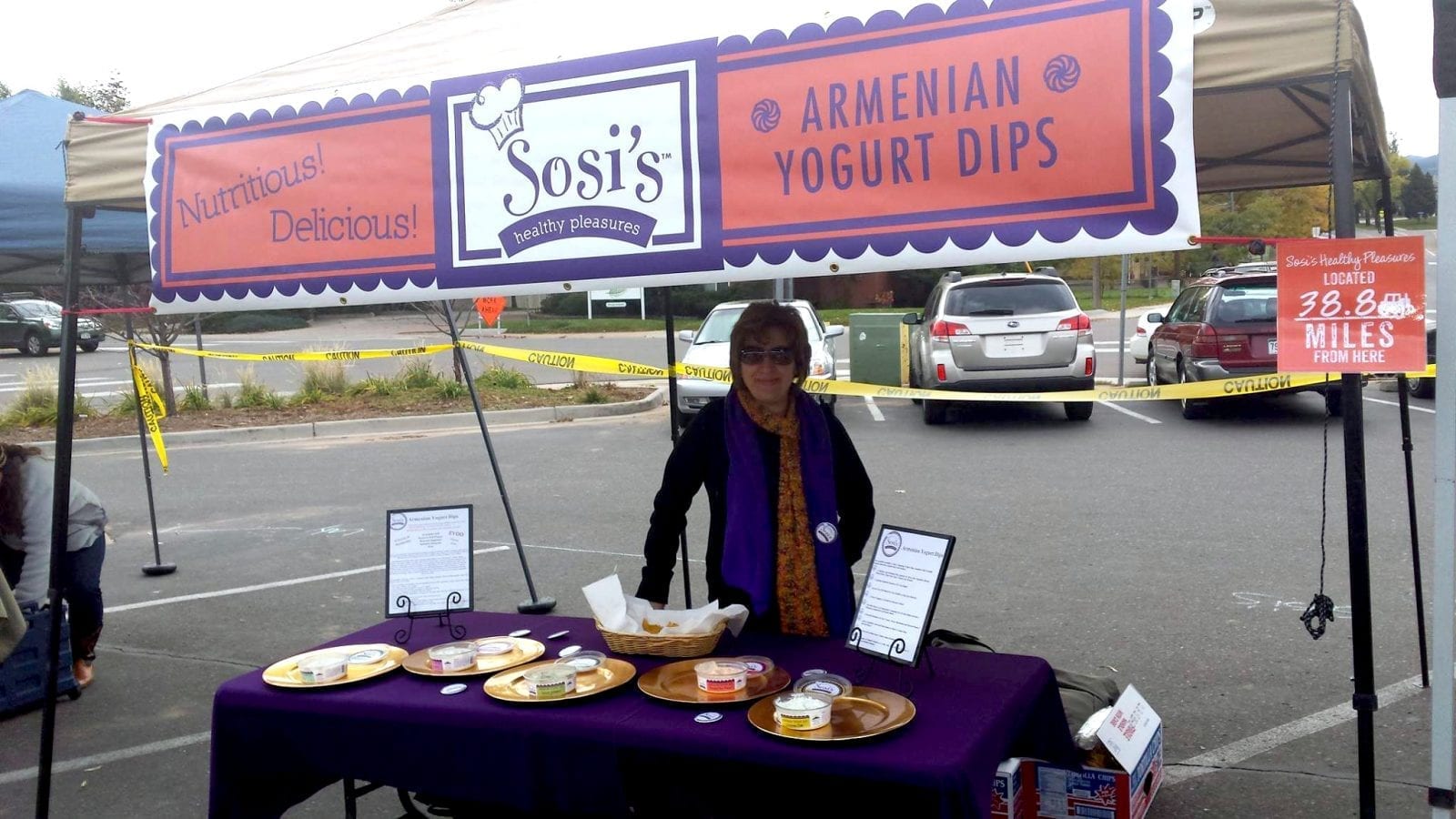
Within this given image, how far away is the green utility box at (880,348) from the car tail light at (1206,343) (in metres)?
4.18

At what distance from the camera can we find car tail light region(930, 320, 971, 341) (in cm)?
1235

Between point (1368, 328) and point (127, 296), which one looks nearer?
point (1368, 328)

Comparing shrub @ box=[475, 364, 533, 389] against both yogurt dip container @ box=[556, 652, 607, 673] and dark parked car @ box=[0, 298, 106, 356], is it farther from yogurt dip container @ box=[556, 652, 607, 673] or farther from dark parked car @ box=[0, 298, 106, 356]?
dark parked car @ box=[0, 298, 106, 356]

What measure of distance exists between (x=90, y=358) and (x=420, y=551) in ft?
95.9

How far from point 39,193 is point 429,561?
9.14ft

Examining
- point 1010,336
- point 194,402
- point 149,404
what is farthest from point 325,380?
point 149,404

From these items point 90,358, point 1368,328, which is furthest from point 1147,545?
point 90,358

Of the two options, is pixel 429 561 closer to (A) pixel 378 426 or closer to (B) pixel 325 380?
(A) pixel 378 426

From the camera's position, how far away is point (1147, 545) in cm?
745

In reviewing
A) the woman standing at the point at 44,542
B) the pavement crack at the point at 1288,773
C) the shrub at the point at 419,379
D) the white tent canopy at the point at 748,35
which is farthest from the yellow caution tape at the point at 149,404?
the shrub at the point at 419,379

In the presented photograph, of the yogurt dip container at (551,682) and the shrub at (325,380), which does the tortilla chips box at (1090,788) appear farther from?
the shrub at (325,380)

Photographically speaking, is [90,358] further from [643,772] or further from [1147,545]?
[643,772]

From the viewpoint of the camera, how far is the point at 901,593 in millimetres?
2748

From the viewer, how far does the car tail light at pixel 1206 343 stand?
1219cm
